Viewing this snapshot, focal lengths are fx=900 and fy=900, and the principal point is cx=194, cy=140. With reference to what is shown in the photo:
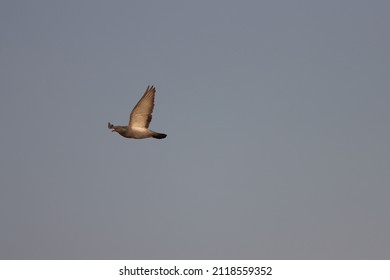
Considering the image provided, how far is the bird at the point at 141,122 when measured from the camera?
48250 millimetres

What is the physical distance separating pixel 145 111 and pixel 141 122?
64 centimetres

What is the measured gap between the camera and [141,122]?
48531 mm

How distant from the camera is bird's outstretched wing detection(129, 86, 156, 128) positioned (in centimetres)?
4825

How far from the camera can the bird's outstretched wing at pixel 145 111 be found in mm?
48250

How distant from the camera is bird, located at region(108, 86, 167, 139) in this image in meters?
48.2
